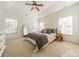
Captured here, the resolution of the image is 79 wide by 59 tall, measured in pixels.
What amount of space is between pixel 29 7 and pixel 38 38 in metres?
0.67

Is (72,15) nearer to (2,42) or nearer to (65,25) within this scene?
(65,25)

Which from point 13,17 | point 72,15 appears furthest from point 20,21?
point 72,15

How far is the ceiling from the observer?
5.25ft

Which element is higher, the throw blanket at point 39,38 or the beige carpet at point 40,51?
the throw blanket at point 39,38

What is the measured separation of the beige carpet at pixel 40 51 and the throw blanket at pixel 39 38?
0.13 metres

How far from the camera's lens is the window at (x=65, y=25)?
5.40 ft

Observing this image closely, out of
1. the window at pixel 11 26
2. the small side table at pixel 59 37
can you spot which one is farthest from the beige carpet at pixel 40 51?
the window at pixel 11 26

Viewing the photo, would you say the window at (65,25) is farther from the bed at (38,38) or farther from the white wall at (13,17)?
the white wall at (13,17)

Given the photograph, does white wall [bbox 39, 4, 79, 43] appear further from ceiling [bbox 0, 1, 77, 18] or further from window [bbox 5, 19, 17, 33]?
window [bbox 5, 19, 17, 33]

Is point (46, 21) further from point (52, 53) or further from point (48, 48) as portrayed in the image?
point (52, 53)

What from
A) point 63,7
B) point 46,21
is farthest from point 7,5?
point 63,7

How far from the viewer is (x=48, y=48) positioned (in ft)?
5.56

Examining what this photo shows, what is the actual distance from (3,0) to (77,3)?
148 cm

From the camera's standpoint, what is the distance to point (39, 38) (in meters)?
1.75
